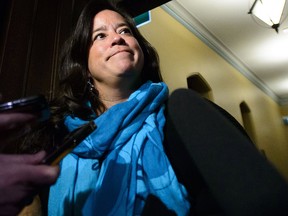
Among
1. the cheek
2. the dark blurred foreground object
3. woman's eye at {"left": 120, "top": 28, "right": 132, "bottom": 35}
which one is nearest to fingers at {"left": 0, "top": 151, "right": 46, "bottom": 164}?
the dark blurred foreground object

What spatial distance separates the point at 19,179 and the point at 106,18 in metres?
0.71

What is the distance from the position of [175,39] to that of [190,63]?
29 cm

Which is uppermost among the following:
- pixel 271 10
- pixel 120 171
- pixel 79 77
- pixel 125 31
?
pixel 271 10

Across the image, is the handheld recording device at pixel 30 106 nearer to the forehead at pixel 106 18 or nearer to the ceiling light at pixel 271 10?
the forehead at pixel 106 18

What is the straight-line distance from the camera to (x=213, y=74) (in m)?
2.72

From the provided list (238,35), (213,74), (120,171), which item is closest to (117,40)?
(120,171)

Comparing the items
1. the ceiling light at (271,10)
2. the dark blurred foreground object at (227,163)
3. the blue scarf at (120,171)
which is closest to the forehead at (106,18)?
the blue scarf at (120,171)

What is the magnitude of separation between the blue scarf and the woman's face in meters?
0.11

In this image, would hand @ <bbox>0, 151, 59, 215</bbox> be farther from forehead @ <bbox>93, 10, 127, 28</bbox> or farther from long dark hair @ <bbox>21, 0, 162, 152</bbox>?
forehead @ <bbox>93, 10, 127, 28</bbox>

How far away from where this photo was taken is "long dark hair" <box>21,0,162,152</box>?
2.28 feet

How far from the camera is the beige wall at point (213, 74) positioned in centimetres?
183

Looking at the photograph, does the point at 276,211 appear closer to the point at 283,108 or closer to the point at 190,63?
the point at 190,63

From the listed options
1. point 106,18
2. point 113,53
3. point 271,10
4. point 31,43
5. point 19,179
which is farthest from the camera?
point 271,10

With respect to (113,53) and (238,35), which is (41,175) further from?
(238,35)
